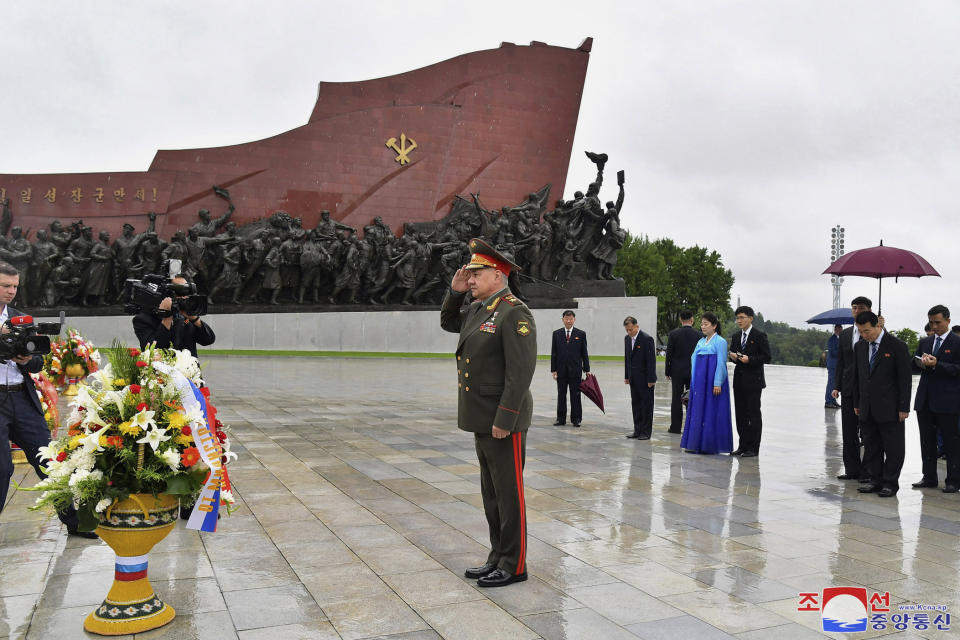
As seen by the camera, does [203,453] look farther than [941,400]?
No

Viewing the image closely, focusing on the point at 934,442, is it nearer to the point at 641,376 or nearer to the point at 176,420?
the point at 641,376

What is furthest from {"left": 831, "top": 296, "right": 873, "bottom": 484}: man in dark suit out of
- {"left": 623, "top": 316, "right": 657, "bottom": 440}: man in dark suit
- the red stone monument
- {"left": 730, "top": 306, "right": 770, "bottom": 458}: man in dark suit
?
the red stone monument

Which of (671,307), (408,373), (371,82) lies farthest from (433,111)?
(671,307)

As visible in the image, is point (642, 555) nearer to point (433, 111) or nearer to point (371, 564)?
point (371, 564)

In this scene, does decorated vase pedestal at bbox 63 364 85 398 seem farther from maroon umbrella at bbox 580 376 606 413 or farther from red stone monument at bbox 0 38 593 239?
Answer: red stone monument at bbox 0 38 593 239

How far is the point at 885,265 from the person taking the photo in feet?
24.3

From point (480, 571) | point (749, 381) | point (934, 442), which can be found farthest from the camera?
point (749, 381)

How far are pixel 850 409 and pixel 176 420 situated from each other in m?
5.45

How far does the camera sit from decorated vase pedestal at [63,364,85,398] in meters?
10.8

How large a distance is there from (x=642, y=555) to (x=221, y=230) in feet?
65.8

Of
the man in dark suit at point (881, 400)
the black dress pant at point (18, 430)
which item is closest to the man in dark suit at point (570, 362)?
the man in dark suit at point (881, 400)

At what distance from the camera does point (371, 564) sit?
12.2ft

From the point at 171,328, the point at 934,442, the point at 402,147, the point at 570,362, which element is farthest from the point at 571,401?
the point at 402,147

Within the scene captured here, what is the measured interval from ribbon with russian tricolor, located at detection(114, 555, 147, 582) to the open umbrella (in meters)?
12.5
